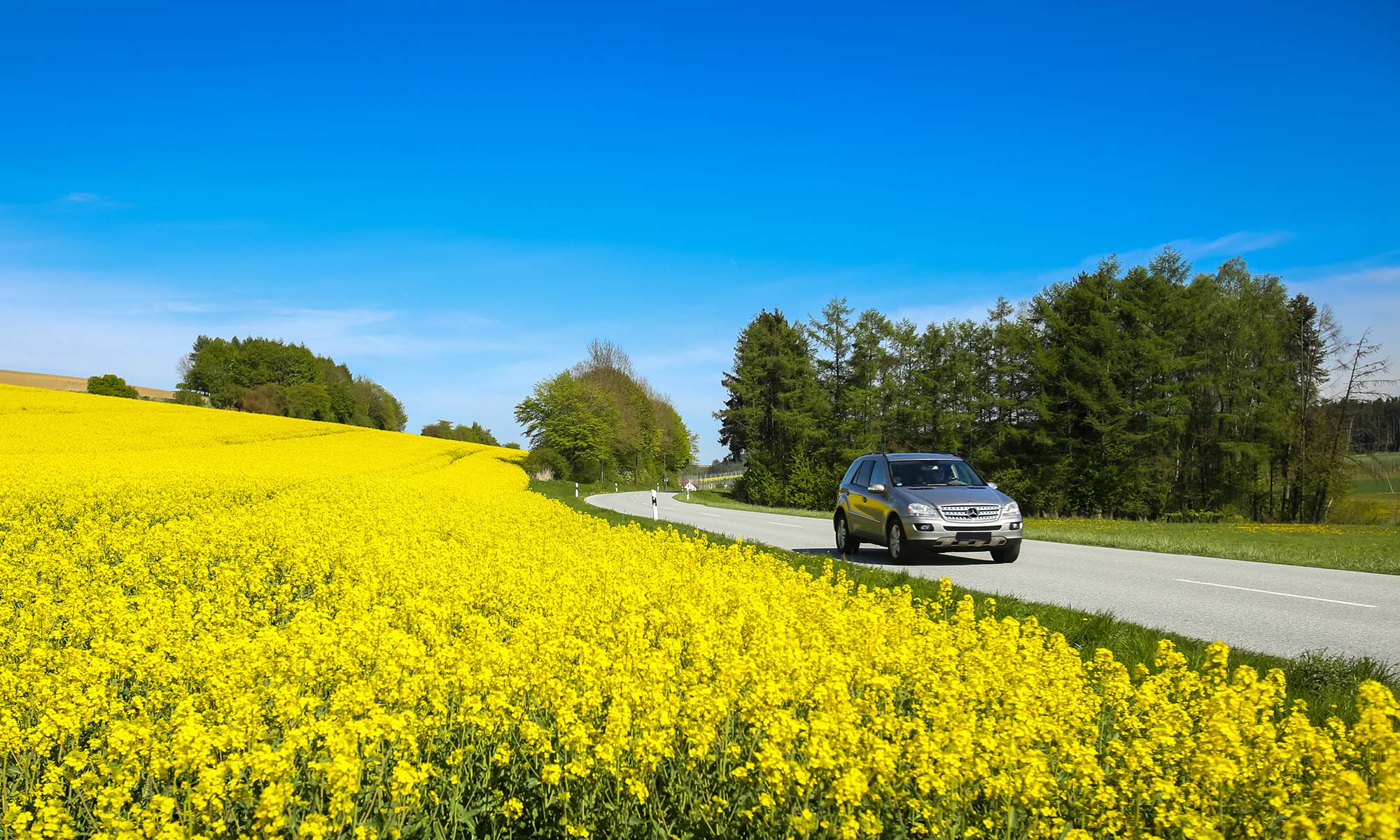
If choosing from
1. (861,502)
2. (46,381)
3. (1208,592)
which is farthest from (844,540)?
(46,381)

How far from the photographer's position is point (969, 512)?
1350cm

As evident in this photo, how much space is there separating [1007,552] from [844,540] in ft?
10.5

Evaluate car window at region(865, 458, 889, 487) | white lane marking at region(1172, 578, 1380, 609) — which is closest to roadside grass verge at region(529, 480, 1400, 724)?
white lane marking at region(1172, 578, 1380, 609)

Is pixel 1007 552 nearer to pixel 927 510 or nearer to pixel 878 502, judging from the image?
pixel 927 510

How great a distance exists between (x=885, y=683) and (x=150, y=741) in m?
3.41

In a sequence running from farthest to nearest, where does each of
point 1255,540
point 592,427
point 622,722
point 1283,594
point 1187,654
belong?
point 592,427 → point 1255,540 → point 1283,594 → point 1187,654 → point 622,722

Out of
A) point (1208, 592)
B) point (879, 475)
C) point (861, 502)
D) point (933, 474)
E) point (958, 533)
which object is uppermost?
point (933, 474)

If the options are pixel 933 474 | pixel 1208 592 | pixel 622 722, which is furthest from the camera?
pixel 933 474

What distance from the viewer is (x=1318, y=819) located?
284cm

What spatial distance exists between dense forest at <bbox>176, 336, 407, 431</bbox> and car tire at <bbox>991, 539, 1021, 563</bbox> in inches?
3374

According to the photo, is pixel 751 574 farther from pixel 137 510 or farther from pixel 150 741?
pixel 137 510

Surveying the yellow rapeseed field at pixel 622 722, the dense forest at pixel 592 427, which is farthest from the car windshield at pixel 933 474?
the dense forest at pixel 592 427

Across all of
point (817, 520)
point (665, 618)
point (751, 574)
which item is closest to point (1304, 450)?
point (817, 520)

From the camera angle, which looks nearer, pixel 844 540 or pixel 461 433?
pixel 844 540
